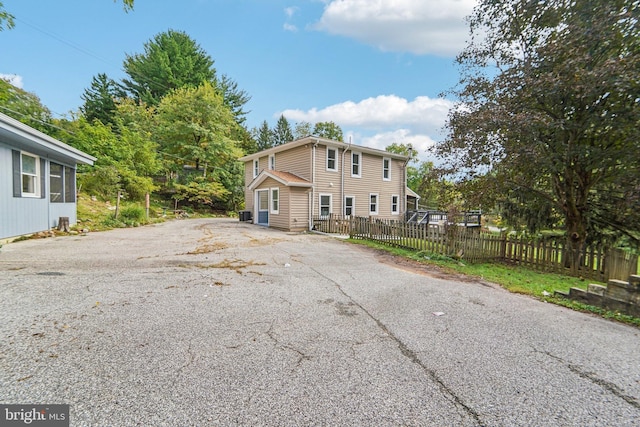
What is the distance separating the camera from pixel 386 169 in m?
19.5

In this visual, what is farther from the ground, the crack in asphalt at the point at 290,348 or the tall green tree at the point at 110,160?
the tall green tree at the point at 110,160

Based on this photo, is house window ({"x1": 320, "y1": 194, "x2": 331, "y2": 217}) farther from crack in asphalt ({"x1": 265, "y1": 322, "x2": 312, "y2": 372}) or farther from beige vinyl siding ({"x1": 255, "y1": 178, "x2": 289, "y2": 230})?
crack in asphalt ({"x1": 265, "y1": 322, "x2": 312, "y2": 372})

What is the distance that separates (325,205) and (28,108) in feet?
84.5

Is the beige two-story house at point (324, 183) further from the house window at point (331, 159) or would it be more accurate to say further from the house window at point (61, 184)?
the house window at point (61, 184)

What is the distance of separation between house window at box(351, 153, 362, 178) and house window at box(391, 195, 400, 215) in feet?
12.6

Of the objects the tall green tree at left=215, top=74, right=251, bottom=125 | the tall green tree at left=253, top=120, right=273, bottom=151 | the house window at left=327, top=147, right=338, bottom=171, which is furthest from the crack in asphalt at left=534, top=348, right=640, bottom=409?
the tall green tree at left=253, top=120, right=273, bottom=151

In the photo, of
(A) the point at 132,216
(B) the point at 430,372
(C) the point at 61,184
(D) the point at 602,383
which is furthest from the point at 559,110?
(A) the point at 132,216

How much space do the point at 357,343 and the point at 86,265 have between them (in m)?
6.40

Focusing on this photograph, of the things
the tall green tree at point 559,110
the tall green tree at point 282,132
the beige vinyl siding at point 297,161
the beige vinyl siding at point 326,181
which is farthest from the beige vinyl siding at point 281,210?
the tall green tree at point 282,132

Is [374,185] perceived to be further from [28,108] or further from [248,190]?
[28,108]

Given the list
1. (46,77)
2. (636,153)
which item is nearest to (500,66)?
(636,153)

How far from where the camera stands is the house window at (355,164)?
17.6 meters

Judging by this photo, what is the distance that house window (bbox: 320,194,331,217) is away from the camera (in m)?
16.5

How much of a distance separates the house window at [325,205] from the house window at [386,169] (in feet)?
16.0
